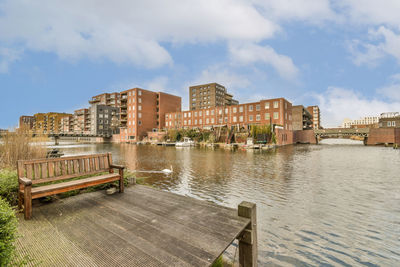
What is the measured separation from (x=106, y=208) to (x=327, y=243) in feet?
17.7

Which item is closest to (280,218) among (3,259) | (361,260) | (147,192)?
(361,260)

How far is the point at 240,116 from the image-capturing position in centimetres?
5916

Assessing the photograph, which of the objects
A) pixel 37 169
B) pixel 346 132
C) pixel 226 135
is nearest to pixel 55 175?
pixel 37 169

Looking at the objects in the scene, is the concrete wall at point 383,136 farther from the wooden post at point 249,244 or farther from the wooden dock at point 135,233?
the wooden dock at point 135,233

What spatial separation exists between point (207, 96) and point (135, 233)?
298 ft

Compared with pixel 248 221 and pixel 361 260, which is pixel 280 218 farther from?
pixel 248 221

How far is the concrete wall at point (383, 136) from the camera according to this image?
4928cm

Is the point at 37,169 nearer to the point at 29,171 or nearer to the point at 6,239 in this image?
the point at 29,171

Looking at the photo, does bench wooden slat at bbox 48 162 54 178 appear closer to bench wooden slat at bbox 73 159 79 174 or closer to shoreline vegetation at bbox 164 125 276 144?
bench wooden slat at bbox 73 159 79 174

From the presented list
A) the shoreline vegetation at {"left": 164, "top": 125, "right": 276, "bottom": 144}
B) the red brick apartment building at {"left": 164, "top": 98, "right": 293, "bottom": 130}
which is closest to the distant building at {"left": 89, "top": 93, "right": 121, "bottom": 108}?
the red brick apartment building at {"left": 164, "top": 98, "right": 293, "bottom": 130}

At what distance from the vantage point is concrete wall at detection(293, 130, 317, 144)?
6355cm

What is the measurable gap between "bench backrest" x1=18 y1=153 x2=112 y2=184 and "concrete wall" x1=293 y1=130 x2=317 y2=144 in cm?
6595

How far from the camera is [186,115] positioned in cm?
6950

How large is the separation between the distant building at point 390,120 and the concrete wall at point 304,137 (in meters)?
18.6
